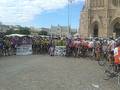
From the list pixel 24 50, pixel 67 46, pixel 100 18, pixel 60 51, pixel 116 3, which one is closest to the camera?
pixel 67 46

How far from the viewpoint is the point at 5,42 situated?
32.5 meters

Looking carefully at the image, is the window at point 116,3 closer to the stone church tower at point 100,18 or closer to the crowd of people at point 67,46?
the stone church tower at point 100,18

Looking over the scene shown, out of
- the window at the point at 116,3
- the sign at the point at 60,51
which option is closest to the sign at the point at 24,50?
the sign at the point at 60,51

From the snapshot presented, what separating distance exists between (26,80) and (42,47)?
23.0 m

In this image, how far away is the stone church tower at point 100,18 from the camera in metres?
87.3

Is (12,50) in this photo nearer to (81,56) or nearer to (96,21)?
(81,56)

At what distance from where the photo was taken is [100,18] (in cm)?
8831

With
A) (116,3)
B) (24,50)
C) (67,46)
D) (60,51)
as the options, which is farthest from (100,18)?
(67,46)

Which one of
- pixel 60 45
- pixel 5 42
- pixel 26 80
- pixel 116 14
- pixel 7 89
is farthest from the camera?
pixel 116 14

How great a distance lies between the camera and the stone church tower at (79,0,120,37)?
87312mm

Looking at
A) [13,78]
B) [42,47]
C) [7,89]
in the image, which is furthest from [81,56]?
[7,89]

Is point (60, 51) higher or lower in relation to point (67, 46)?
lower

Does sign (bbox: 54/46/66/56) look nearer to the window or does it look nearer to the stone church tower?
the stone church tower

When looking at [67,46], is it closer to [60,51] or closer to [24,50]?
[60,51]
